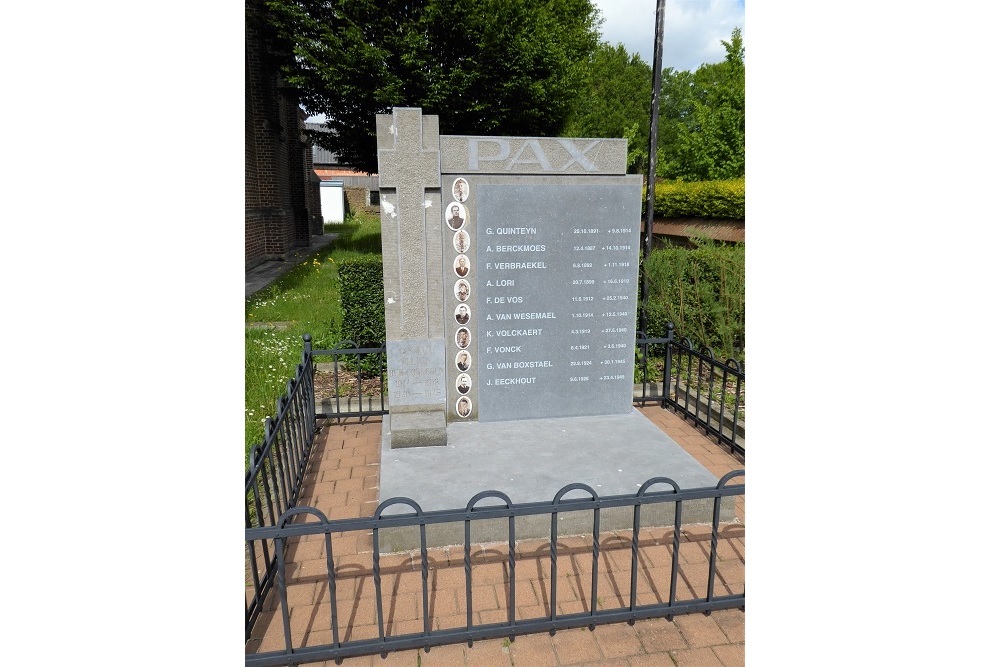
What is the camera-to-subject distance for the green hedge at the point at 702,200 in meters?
14.6

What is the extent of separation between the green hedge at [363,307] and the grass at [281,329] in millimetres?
803

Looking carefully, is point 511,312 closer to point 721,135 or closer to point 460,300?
point 460,300

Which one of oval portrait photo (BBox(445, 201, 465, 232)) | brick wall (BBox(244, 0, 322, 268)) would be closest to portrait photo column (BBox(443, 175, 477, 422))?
oval portrait photo (BBox(445, 201, 465, 232))

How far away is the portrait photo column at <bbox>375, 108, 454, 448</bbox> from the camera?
4.52m

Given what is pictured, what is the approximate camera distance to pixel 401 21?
14930 mm

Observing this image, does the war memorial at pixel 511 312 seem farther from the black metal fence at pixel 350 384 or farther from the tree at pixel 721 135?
the tree at pixel 721 135

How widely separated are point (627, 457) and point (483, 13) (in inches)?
535

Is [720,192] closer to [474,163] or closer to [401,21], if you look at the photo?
[401,21]

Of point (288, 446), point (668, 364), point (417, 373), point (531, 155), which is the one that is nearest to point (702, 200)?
point (668, 364)

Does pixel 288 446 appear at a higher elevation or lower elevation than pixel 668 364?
lower

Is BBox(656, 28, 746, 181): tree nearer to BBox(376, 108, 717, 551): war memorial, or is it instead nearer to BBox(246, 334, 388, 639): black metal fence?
BBox(376, 108, 717, 551): war memorial

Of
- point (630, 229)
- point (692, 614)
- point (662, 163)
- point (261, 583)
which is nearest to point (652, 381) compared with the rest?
point (630, 229)

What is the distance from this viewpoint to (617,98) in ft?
114

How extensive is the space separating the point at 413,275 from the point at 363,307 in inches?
115
